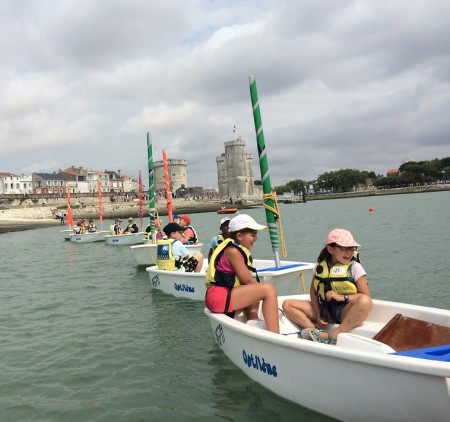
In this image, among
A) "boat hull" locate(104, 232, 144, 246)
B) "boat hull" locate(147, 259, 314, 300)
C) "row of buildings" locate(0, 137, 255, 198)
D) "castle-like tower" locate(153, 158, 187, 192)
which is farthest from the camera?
"castle-like tower" locate(153, 158, 187, 192)

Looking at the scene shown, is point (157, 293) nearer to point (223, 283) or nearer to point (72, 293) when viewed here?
point (72, 293)

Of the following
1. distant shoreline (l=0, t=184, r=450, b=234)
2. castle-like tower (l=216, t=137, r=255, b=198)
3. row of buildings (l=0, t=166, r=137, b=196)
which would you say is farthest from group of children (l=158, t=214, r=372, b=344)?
castle-like tower (l=216, t=137, r=255, b=198)

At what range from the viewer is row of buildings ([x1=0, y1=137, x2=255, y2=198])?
124938mm

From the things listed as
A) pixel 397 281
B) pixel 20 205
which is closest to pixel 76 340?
pixel 397 281

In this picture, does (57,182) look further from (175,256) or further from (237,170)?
(175,256)

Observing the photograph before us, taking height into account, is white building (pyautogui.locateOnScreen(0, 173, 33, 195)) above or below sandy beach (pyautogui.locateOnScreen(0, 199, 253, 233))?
above

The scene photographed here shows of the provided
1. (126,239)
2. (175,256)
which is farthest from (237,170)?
(175,256)

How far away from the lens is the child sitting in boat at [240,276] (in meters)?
5.89

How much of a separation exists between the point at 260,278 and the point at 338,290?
3.01 metres

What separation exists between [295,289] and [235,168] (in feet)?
390

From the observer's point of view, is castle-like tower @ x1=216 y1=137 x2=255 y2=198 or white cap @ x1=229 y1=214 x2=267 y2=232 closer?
white cap @ x1=229 y1=214 x2=267 y2=232

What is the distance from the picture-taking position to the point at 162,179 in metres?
136

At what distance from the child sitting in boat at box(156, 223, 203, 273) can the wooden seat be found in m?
6.73

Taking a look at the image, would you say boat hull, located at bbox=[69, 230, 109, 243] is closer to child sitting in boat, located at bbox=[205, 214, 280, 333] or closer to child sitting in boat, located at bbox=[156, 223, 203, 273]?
child sitting in boat, located at bbox=[156, 223, 203, 273]
